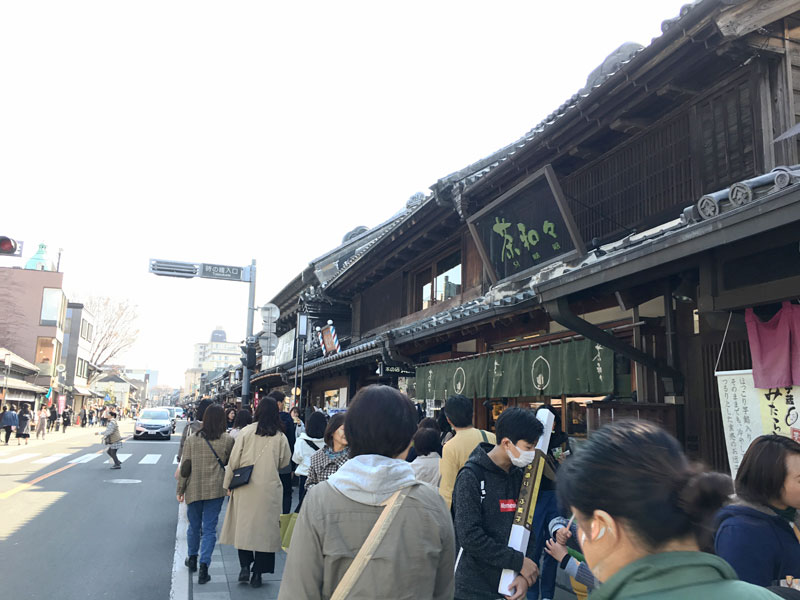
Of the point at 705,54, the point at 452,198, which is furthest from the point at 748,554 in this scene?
the point at 452,198

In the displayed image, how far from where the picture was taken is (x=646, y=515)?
Result: 58.0 inches

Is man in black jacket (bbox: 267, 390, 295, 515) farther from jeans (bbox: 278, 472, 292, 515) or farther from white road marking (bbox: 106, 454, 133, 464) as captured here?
white road marking (bbox: 106, 454, 133, 464)

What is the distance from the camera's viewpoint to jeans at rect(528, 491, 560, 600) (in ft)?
15.5

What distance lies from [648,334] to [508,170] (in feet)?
12.9

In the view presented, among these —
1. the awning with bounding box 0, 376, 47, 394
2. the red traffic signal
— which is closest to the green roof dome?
the awning with bounding box 0, 376, 47, 394

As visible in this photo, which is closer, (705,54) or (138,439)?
(705,54)

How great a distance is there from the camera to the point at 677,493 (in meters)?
1.49

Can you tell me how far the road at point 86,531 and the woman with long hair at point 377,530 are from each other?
15.8ft

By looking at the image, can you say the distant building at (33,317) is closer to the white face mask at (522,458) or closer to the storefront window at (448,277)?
the storefront window at (448,277)

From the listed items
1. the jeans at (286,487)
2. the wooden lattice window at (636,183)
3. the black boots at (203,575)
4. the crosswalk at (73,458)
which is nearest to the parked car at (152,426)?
the crosswalk at (73,458)

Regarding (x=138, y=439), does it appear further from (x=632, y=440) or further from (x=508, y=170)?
(x=632, y=440)

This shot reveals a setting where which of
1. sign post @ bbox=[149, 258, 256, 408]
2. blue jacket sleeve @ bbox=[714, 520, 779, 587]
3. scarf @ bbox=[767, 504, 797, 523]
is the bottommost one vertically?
blue jacket sleeve @ bbox=[714, 520, 779, 587]

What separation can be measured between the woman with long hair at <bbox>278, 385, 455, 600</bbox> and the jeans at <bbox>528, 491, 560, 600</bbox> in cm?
213

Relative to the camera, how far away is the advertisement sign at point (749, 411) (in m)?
4.85
